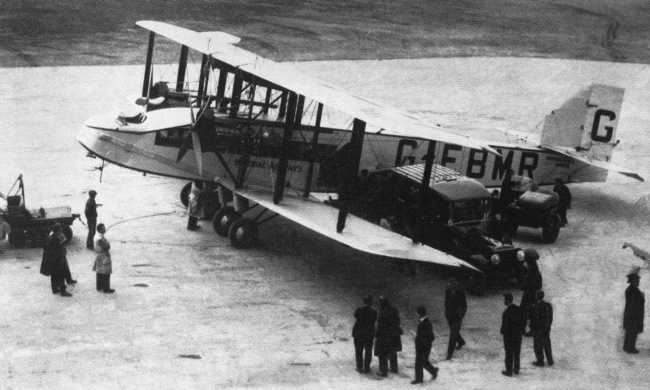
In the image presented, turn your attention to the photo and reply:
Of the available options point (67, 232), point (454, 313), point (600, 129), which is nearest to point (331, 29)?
point (600, 129)

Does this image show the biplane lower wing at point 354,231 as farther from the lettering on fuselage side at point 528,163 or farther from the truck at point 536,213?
the lettering on fuselage side at point 528,163

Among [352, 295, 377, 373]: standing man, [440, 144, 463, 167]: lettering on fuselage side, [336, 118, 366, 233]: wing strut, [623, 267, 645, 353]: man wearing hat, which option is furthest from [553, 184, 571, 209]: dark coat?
[352, 295, 377, 373]: standing man

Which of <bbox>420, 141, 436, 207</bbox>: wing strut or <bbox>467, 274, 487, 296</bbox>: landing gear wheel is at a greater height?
<bbox>420, 141, 436, 207</bbox>: wing strut

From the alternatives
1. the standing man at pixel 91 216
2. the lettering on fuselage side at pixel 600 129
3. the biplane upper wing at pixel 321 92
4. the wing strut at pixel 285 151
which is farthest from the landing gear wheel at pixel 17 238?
the lettering on fuselage side at pixel 600 129

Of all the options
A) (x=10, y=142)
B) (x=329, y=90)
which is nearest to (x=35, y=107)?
(x=10, y=142)

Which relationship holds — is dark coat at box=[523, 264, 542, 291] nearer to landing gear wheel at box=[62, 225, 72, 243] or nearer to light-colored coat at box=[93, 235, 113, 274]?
light-colored coat at box=[93, 235, 113, 274]
